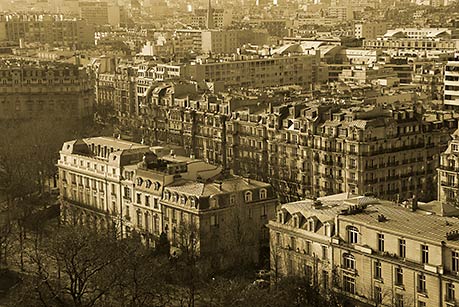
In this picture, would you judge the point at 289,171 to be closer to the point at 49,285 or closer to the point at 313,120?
the point at 313,120

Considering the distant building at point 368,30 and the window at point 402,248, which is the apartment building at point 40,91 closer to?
the window at point 402,248

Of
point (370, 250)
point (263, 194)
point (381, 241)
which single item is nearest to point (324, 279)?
point (370, 250)

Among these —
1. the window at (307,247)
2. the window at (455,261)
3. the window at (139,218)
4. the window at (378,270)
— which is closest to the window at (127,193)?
the window at (139,218)

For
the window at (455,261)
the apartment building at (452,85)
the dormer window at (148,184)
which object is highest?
the apartment building at (452,85)

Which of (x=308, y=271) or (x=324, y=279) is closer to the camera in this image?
(x=324, y=279)

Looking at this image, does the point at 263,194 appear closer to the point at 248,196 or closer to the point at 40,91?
the point at 248,196

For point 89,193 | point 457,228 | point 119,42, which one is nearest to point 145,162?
point 89,193
